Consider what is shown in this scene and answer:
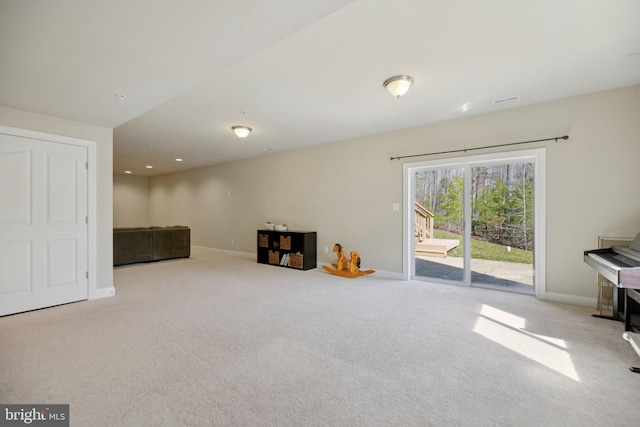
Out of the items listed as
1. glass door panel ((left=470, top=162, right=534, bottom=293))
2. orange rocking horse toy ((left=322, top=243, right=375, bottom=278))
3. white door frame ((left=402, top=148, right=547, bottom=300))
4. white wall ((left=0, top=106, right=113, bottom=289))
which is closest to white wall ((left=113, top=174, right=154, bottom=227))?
white wall ((left=0, top=106, right=113, bottom=289))

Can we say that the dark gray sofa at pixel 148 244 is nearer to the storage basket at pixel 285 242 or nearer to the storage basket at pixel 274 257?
the storage basket at pixel 274 257

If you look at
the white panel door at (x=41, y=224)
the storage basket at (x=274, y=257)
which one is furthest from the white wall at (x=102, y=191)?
the storage basket at (x=274, y=257)

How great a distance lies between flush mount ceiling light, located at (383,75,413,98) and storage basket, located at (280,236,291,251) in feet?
11.8

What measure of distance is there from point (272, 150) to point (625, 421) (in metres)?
6.06

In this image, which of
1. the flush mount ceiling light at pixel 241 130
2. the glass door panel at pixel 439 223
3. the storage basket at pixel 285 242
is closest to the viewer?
the glass door panel at pixel 439 223

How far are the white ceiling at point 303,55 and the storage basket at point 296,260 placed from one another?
9.11 feet

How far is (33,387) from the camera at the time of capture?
5.71 ft

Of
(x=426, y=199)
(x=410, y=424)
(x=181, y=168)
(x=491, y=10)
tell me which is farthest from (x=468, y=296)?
(x=181, y=168)

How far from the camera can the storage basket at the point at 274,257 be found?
5.89m

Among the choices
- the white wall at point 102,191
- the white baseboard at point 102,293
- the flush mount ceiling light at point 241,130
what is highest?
the flush mount ceiling light at point 241,130

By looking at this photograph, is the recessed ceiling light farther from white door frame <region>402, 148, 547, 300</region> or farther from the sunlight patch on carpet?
the sunlight patch on carpet

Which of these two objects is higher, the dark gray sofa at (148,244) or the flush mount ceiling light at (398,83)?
the flush mount ceiling light at (398,83)

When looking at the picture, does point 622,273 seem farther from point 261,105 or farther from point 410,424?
point 261,105

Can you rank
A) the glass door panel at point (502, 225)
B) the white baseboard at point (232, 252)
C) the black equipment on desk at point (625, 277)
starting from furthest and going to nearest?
the white baseboard at point (232, 252)
the glass door panel at point (502, 225)
the black equipment on desk at point (625, 277)
